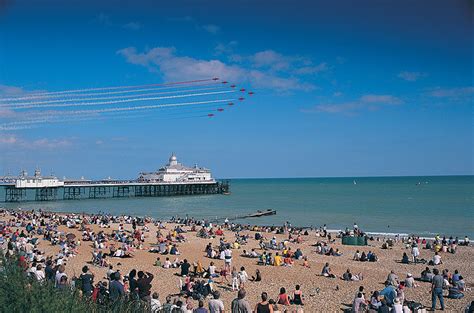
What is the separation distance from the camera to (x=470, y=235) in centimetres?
3378

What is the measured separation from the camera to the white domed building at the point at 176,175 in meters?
82.0

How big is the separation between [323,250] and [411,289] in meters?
8.53

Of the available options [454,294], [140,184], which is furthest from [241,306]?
[140,184]

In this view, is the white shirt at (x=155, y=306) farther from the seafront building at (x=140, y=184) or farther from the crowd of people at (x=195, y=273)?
the seafront building at (x=140, y=184)

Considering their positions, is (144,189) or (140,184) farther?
(144,189)

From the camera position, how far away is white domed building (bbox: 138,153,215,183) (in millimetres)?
82019

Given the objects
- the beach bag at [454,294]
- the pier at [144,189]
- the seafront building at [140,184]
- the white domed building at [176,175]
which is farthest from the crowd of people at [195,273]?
the white domed building at [176,175]

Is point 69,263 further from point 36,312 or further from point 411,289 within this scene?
point 36,312

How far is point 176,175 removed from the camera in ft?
274

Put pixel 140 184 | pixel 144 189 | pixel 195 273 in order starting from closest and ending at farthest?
pixel 195 273
pixel 140 184
pixel 144 189

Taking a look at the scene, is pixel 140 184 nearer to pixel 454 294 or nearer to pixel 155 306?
pixel 454 294

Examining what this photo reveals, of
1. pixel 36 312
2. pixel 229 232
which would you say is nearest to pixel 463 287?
pixel 36 312

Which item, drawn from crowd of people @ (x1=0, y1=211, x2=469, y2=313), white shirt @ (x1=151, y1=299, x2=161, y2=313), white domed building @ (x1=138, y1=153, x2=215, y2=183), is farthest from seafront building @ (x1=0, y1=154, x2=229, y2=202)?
white shirt @ (x1=151, y1=299, x2=161, y2=313)

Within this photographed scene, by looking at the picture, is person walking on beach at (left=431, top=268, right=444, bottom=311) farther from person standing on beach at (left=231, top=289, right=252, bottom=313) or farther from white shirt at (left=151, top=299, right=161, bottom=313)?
white shirt at (left=151, top=299, right=161, bottom=313)
